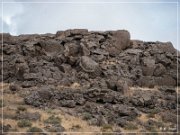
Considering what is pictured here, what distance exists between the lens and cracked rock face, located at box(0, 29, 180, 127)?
29719 mm

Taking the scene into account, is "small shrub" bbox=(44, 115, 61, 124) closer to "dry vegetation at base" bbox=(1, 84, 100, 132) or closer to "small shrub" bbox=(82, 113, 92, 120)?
"dry vegetation at base" bbox=(1, 84, 100, 132)

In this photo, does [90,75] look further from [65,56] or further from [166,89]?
[166,89]

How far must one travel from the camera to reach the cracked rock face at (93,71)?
29.7 meters

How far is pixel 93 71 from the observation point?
1367 inches

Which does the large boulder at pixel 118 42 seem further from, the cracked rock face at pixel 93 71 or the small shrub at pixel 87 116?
the small shrub at pixel 87 116

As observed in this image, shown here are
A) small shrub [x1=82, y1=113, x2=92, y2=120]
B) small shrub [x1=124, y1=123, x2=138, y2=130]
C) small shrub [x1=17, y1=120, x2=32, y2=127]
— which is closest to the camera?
small shrub [x1=17, y1=120, x2=32, y2=127]

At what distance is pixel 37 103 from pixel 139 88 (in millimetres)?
9800

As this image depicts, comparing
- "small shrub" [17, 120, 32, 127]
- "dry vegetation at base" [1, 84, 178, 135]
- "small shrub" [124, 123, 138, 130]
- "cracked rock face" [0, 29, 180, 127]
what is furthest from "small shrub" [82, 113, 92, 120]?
"small shrub" [17, 120, 32, 127]

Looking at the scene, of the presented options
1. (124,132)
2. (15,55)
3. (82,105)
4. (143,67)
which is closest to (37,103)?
(82,105)

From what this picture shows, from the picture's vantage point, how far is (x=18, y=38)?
3941cm

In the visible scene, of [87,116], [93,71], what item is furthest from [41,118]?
[93,71]

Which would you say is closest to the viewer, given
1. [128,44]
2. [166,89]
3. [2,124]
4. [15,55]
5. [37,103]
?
[2,124]

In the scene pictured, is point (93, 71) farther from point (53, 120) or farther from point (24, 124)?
point (24, 124)

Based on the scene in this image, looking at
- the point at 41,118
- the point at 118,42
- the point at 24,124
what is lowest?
the point at 24,124
